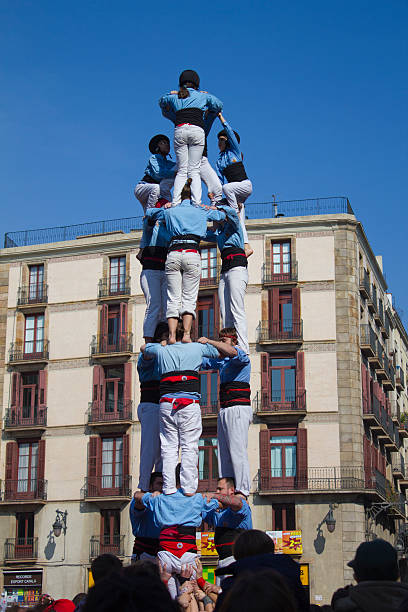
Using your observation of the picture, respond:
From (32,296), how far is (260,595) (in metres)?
51.1

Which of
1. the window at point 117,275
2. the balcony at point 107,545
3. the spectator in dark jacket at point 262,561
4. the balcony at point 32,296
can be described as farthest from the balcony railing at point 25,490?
the spectator in dark jacket at point 262,561

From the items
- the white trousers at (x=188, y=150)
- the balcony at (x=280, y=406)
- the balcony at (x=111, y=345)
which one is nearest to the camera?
the white trousers at (x=188, y=150)

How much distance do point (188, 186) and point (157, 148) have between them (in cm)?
174

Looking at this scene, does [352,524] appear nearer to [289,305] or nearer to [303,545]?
[303,545]

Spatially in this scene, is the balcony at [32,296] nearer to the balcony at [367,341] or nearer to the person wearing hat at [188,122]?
the balcony at [367,341]

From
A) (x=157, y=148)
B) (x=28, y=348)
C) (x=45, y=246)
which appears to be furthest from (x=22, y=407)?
(x=157, y=148)

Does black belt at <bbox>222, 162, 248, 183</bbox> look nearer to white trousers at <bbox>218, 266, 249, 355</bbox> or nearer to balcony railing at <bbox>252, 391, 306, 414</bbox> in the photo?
white trousers at <bbox>218, 266, 249, 355</bbox>

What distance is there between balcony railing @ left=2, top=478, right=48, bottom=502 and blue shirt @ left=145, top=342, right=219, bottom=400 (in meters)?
37.0

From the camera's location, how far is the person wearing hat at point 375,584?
584cm

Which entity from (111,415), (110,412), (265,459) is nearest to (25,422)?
(110,412)

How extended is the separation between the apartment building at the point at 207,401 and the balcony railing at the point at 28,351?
0.27 ft

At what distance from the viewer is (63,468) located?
49844 millimetres

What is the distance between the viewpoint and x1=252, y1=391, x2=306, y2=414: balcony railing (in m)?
46.9

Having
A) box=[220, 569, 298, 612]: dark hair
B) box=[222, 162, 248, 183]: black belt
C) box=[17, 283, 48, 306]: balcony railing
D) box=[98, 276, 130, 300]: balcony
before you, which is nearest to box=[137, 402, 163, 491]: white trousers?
box=[222, 162, 248, 183]: black belt
